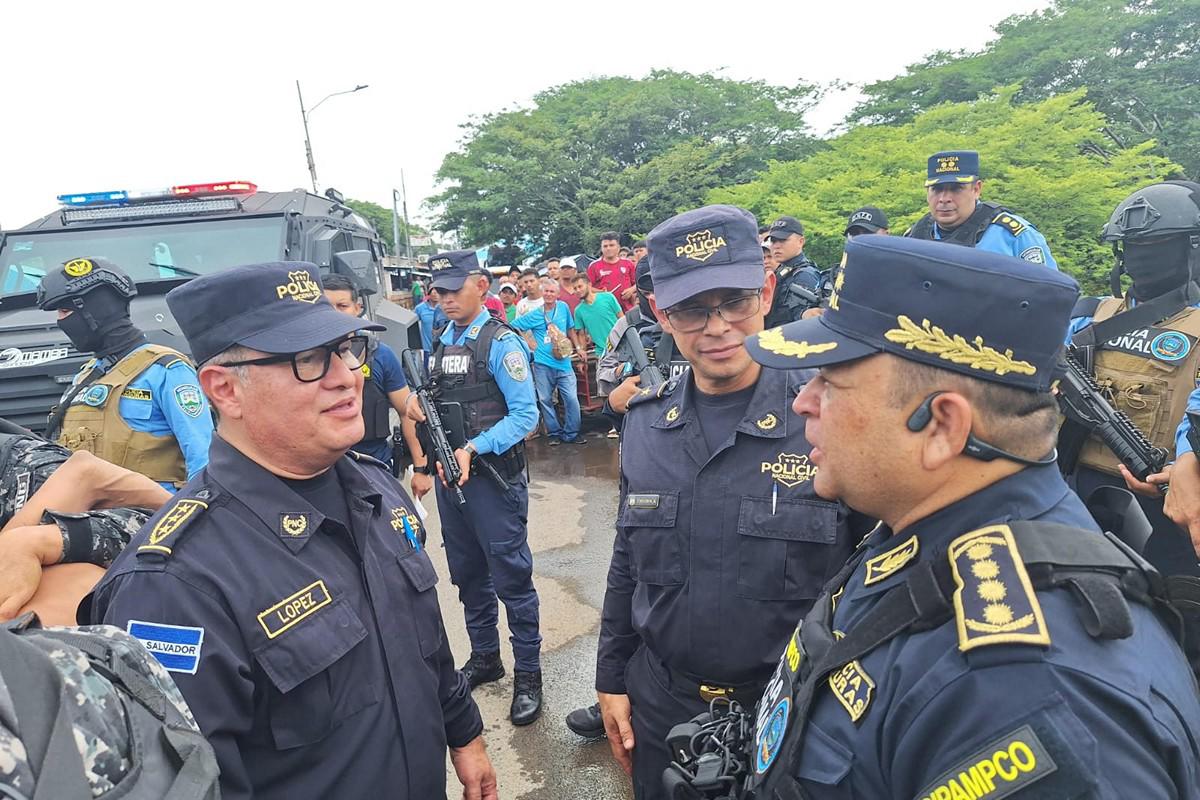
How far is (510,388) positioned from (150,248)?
375 cm

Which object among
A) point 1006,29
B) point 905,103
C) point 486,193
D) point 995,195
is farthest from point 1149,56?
point 486,193

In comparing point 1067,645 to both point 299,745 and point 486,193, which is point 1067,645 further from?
point 486,193

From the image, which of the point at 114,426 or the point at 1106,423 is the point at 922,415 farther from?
the point at 114,426

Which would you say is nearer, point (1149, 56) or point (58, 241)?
point (58, 241)

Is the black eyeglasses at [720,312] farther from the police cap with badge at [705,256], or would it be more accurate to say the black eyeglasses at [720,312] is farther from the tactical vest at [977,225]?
the tactical vest at [977,225]

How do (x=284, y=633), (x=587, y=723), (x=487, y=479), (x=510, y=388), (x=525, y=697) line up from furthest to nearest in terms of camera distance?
(x=510, y=388)
(x=487, y=479)
(x=525, y=697)
(x=587, y=723)
(x=284, y=633)

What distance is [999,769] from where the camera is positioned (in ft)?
2.86

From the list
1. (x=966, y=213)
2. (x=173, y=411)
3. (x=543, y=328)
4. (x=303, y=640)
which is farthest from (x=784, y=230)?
(x=303, y=640)

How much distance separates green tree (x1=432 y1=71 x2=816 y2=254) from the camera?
22391mm

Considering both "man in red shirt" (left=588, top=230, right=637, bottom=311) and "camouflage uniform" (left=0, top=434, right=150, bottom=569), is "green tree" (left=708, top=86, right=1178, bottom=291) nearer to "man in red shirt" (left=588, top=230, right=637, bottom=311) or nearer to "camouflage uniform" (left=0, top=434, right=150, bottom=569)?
"man in red shirt" (left=588, top=230, right=637, bottom=311)

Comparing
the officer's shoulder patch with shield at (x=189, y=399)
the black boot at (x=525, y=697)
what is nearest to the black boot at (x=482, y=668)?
the black boot at (x=525, y=697)

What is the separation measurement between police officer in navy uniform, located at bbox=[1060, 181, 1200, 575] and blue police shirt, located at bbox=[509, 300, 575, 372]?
227 inches

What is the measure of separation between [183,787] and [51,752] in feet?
0.61

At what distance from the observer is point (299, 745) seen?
1.51 m
